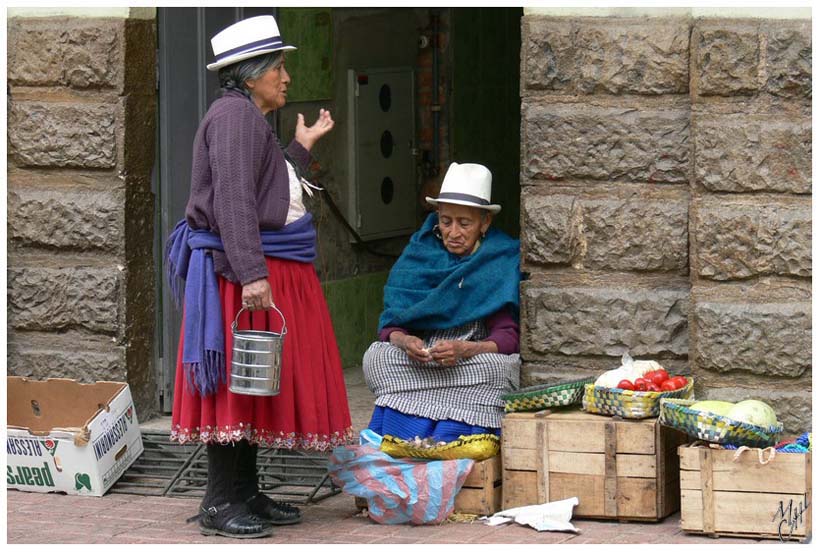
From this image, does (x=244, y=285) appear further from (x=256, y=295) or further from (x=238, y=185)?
(x=238, y=185)

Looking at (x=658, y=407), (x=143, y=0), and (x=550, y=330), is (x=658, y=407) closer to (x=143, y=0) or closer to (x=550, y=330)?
(x=550, y=330)

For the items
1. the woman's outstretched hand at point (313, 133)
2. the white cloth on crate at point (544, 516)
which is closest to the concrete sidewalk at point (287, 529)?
the white cloth on crate at point (544, 516)

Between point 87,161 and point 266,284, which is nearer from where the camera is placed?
point 266,284

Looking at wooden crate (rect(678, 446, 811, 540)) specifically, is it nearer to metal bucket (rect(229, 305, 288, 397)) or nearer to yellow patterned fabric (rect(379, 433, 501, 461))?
yellow patterned fabric (rect(379, 433, 501, 461))

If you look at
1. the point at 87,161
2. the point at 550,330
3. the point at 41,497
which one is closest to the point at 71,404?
the point at 41,497

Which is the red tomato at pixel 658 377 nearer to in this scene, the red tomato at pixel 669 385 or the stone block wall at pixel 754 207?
the red tomato at pixel 669 385

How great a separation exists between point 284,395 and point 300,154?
1010 mm

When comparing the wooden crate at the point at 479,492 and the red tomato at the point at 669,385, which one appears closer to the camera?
the red tomato at the point at 669,385

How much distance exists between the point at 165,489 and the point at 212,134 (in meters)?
1.78

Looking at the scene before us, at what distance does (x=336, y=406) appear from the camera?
652 cm

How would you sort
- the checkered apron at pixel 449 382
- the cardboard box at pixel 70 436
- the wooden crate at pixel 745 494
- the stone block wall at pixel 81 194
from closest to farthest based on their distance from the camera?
the wooden crate at pixel 745 494 → the checkered apron at pixel 449 382 → the cardboard box at pixel 70 436 → the stone block wall at pixel 81 194

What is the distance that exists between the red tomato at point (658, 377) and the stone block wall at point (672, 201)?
0.24m

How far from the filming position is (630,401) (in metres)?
6.41

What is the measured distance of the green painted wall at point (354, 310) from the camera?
979 centimetres
